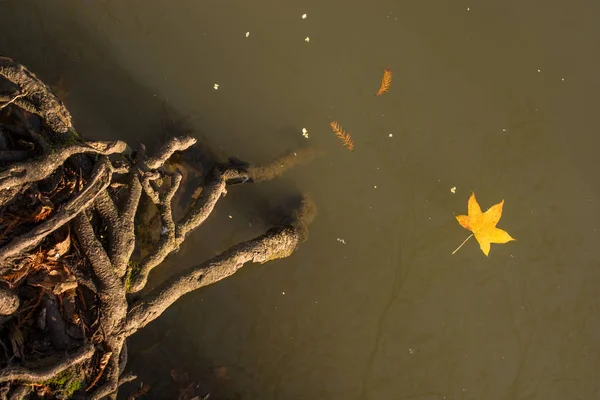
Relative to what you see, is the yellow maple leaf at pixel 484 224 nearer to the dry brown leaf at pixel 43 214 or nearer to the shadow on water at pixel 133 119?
the shadow on water at pixel 133 119

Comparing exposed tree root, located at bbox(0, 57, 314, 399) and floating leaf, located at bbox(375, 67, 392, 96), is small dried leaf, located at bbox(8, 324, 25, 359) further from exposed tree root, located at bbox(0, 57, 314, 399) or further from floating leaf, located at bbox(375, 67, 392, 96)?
floating leaf, located at bbox(375, 67, 392, 96)

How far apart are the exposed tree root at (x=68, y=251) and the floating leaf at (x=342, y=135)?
810 millimetres

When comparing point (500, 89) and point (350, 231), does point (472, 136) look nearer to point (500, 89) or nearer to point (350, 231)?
point (500, 89)

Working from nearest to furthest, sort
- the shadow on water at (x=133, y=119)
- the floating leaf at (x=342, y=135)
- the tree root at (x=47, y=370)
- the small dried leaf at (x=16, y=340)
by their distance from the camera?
the tree root at (x=47, y=370)
the small dried leaf at (x=16, y=340)
the shadow on water at (x=133, y=119)
the floating leaf at (x=342, y=135)

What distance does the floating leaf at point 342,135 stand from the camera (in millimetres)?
2752

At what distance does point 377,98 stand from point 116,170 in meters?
1.47

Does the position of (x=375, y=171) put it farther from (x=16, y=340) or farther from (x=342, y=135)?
(x=16, y=340)

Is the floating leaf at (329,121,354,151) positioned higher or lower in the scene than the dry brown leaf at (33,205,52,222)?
lower

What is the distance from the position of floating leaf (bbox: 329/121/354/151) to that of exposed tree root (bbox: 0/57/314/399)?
2.66ft

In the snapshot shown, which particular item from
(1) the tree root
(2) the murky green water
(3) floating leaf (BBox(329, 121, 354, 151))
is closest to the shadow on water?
(2) the murky green water

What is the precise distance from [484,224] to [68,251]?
2262 millimetres

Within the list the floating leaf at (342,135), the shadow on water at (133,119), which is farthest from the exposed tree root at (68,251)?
the floating leaf at (342,135)

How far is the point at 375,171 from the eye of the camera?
281 centimetres

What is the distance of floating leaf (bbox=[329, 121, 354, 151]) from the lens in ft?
9.03
